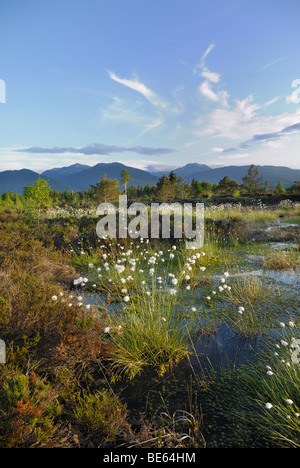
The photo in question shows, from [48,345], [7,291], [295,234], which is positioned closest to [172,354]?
[48,345]

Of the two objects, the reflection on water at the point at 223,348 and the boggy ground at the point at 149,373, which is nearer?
the boggy ground at the point at 149,373

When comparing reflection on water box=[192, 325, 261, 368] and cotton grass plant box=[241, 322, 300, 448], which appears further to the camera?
reflection on water box=[192, 325, 261, 368]

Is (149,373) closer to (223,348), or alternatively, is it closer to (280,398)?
(223,348)

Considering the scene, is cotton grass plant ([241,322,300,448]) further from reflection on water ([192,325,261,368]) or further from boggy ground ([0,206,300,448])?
reflection on water ([192,325,261,368])

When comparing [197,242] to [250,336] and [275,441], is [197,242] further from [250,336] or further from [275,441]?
[275,441]

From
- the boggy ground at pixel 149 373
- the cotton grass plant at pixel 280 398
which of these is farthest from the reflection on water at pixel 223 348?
the cotton grass plant at pixel 280 398

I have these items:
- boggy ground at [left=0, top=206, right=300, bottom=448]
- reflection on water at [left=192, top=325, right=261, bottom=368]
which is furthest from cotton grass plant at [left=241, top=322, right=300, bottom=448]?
reflection on water at [left=192, top=325, right=261, bottom=368]

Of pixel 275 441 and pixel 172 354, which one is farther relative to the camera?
pixel 172 354

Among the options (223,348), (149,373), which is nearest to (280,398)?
(223,348)

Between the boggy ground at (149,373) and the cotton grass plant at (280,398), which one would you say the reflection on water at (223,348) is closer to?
the boggy ground at (149,373)

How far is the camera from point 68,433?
6.50 ft

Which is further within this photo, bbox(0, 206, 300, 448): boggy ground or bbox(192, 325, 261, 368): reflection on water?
bbox(192, 325, 261, 368): reflection on water
